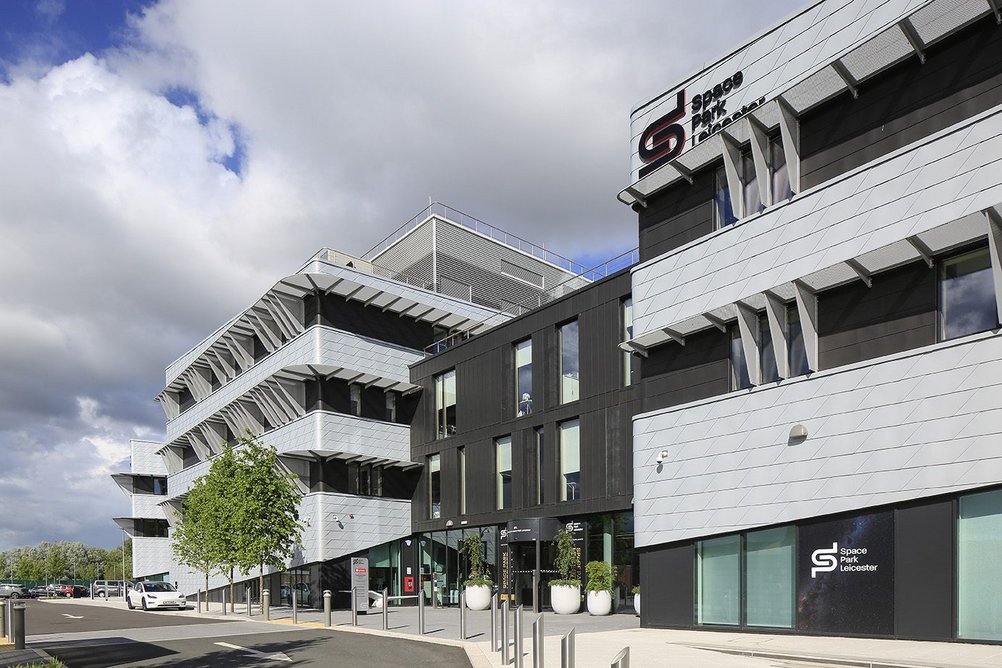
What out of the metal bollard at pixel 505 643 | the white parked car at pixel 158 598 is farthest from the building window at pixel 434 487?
the metal bollard at pixel 505 643

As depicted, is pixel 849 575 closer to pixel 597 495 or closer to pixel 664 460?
pixel 664 460

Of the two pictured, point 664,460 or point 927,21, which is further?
point 664,460

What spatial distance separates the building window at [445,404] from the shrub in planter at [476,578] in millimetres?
4771

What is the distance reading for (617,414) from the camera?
90.0 feet

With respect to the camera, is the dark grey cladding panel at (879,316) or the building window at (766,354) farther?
the building window at (766,354)

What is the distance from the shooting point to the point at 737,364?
2008cm

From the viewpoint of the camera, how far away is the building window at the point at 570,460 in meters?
29.1

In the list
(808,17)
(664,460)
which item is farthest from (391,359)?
(808,17)

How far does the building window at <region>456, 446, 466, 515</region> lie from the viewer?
35125mm

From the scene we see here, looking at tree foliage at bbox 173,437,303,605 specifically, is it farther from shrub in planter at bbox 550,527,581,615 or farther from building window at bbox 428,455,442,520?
shrub in planter at bbox 550,527,581,615

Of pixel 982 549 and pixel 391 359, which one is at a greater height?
pixel 391 359

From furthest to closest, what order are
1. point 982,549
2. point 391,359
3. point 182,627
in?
point 391,359 → point 182,627 → point 982,549

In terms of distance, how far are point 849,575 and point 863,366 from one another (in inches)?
153

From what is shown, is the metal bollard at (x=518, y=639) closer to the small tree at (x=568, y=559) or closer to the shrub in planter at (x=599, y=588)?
the shrub in planter at (x=599, y=588)
